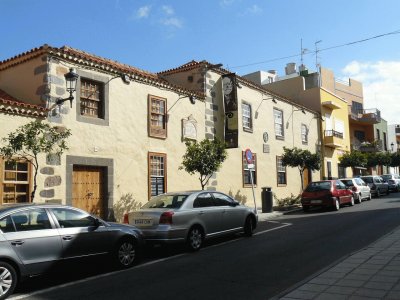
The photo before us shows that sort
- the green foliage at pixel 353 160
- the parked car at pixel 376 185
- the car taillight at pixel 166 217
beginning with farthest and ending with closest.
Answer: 1. the green foliage at pixel 353 160
2. the parked car at pixel 376 185
3. the car taillight at pixel 166 217

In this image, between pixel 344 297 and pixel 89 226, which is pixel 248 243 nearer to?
pixel 89 226

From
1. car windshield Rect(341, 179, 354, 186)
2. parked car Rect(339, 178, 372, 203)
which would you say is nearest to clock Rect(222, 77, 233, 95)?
parked car Rect(339, 178, 372, 203)

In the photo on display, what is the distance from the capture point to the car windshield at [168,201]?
34.0 feet

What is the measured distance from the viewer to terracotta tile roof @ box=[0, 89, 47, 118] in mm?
11227

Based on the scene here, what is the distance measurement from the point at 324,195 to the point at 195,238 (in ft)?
36.9

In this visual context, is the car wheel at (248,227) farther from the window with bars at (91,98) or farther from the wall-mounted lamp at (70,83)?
the wall-mounted lamp at (70,83)

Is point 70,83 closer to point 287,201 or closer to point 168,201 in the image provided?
point 168,201

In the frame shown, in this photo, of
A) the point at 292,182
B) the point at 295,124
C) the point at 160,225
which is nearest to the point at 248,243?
the point at 160,225

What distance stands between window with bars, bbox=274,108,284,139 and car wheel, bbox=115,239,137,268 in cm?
1863

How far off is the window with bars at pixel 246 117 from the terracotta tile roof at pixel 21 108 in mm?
12301

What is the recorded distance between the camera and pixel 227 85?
20750 mm

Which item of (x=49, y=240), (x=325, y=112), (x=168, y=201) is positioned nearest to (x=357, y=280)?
(x=49, y=240)

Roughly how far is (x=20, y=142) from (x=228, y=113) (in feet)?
39.6

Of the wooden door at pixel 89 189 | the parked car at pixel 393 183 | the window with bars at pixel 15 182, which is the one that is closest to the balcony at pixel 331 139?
the parked car at pixel 393 183
